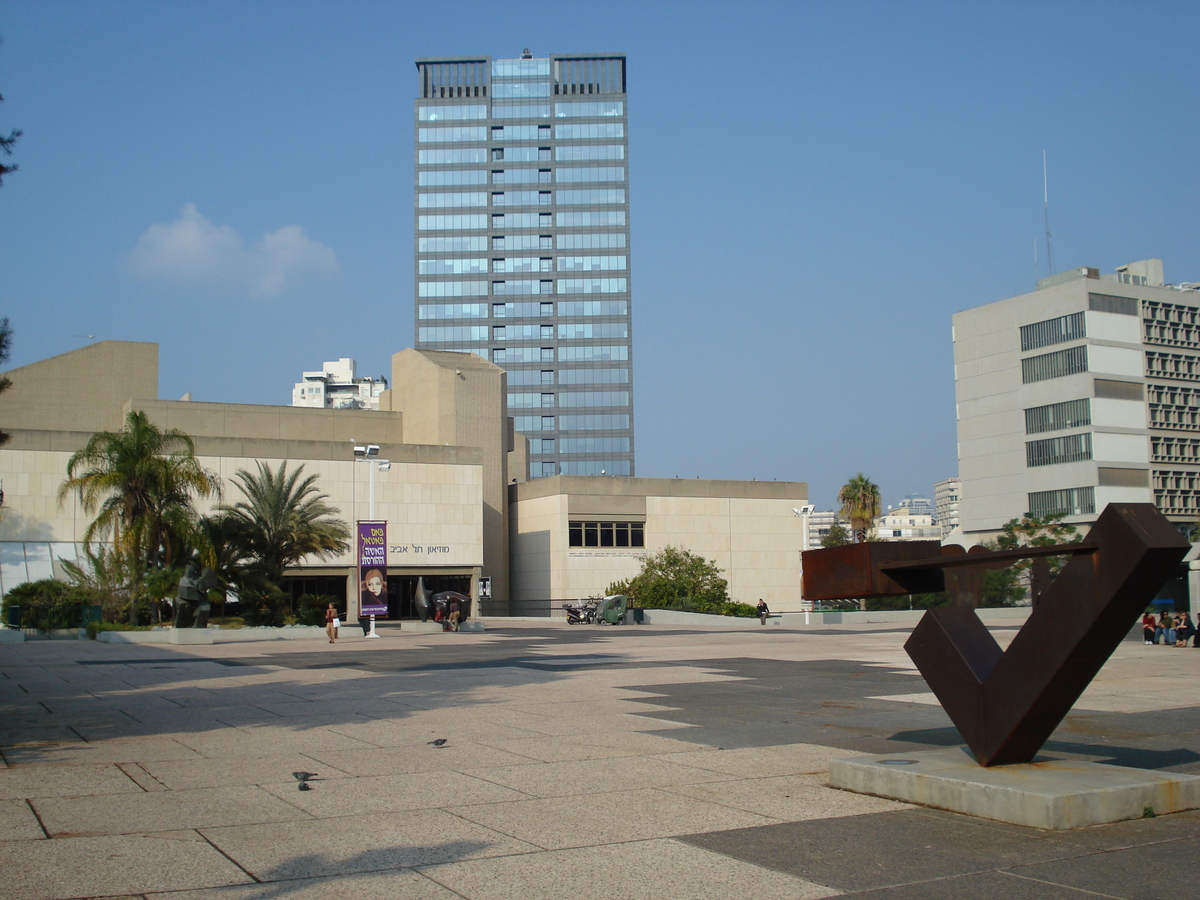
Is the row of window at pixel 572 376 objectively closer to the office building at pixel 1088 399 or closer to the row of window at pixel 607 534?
the office building at pixel 1088 399

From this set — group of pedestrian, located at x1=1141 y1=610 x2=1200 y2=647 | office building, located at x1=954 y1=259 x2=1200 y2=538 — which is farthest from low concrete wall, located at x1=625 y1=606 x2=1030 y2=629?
office building, located at x1=954 y1=259 x2=1200 y2=538

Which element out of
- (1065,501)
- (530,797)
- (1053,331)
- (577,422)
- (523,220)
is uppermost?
(523,220)

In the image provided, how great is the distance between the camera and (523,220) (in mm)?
130625

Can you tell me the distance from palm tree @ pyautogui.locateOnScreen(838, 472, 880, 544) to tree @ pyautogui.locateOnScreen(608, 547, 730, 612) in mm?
18391

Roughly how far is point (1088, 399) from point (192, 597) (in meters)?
73.9

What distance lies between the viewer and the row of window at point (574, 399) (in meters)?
130

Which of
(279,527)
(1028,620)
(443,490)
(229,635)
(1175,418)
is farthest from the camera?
(1175,418)

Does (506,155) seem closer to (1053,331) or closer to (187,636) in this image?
(1053,331)

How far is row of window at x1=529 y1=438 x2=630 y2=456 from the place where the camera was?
12912cm

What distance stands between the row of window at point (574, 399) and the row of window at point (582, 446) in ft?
13.7

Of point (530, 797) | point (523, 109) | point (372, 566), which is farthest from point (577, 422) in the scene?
point (530, 797)

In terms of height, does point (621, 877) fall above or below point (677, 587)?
above

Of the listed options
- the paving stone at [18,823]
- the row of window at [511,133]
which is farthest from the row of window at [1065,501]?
the paving stone at [18,823]

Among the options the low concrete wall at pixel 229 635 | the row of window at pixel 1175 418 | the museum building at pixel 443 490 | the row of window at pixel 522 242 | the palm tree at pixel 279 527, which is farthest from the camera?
the row of window at pixel 522 242
